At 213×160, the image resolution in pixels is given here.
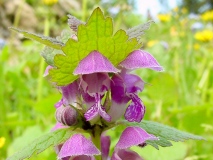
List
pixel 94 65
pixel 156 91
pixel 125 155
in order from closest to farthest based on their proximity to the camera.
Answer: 1. pixel 94 65
2. pixel 125 155
3. pixel 156 91

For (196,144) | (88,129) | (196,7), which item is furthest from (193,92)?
(196,7)

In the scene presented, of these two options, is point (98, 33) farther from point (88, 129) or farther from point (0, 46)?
Result: point (0, 46)

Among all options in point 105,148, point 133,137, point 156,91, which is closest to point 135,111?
point 133,137

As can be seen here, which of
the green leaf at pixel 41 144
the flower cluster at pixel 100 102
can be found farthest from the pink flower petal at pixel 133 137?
the green leaf at pixel 41 144

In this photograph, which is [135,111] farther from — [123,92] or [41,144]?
[41,144]

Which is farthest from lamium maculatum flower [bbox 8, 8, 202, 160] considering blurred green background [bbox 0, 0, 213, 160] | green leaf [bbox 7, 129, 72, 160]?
blurred green background [bbox 0, 0, 213, 160]

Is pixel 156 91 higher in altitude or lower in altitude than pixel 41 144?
higher

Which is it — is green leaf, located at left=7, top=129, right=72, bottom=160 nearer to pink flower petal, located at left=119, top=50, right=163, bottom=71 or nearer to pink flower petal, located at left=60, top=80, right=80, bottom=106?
pink flower petal, located at left=60, top=80, right=80, bottom=106
